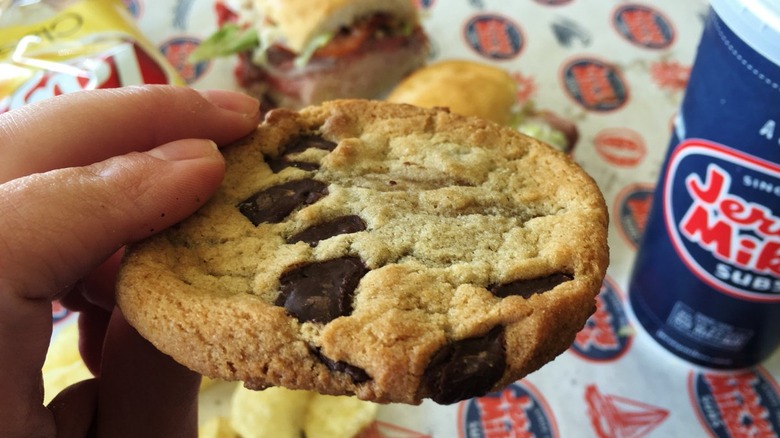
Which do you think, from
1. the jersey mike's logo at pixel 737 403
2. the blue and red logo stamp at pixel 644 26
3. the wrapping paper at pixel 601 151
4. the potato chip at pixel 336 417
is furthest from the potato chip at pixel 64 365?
the blue and red logo stamp at pixel 644 26

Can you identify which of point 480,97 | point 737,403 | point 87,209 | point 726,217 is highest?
point 87,209

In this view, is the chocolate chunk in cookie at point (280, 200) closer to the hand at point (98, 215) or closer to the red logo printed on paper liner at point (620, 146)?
the hand at point (98, 215)

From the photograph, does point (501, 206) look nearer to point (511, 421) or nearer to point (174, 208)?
point (174, 208)

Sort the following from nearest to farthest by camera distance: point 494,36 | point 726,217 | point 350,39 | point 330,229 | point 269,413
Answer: point 330,229
point 726,217
point 269,413
point 350,39
point 494,36

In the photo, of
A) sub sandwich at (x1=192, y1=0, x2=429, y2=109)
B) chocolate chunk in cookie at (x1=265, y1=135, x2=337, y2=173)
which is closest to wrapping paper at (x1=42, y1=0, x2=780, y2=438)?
sub sandwich at (x1=192, y1=0, x2=429, y2=109)

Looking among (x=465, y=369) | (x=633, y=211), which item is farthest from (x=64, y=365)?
(x=633, y=211)

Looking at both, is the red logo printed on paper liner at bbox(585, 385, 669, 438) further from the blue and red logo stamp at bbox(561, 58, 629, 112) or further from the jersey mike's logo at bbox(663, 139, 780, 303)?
the blue and red logo stamp at bbox(561, 58, 629, 112)

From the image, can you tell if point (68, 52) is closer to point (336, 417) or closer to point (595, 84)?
point (336, 417)
